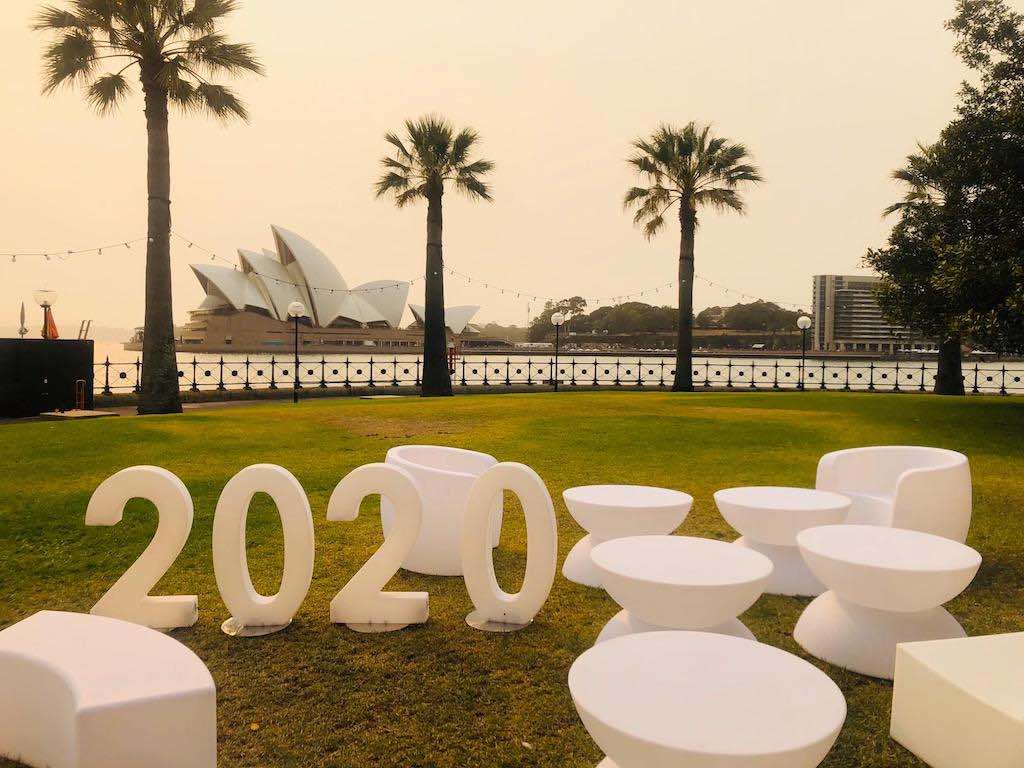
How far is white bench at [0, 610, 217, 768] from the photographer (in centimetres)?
192

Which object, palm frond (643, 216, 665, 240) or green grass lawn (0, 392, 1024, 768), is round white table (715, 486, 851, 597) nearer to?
green grass lawn (0, 392, 1024, 768)

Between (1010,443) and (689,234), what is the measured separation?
42.6ft

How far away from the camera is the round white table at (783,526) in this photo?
12.6 ft

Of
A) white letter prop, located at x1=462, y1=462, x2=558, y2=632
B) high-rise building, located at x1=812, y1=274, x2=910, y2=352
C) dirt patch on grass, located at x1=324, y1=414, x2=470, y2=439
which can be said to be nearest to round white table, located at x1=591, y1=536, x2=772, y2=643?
white letter prop, located at x1=462, y1=462, x2=558, y2=632

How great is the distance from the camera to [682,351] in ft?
69.0

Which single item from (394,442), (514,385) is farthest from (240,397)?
(394,442)

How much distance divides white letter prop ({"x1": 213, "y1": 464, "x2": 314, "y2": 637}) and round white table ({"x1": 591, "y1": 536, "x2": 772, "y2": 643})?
53.2 inches

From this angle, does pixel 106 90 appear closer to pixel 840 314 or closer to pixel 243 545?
pixel 243 545

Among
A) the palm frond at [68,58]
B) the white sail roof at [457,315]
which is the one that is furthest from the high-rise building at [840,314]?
the palm frond at [68,58]

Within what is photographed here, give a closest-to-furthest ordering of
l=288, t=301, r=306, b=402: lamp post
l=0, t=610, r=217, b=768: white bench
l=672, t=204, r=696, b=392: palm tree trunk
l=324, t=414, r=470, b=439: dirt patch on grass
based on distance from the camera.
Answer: l=0, t=610, r=217, b=768: white bench → l=324, t=414, r=470, b=439: dirt patch on grass → l=288, t=301, r=306, b=402: lamp post → l=672, t=204, r=696, b=392: palm tree trunk

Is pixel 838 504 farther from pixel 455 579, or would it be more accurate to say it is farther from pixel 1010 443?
pixel 1010 443

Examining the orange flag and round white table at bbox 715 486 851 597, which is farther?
the orange flag

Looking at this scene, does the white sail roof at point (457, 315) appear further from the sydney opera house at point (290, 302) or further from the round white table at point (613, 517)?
the round white table at point (613, 517)

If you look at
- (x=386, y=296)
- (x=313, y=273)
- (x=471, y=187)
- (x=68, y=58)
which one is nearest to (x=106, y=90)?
(x=68, y=58)
